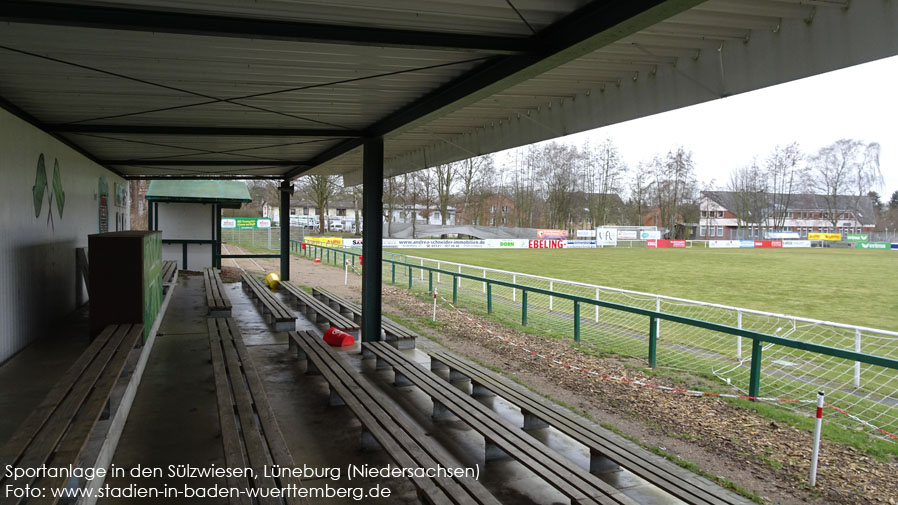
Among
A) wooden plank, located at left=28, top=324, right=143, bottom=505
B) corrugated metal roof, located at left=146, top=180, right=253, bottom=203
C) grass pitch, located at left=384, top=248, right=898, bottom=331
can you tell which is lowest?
grass pitch, located at left=384, top=248, right=898, bottom=331

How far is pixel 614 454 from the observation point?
432 cm

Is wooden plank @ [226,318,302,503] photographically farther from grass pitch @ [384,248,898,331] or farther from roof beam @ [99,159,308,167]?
grass pitch @ [384,248,898,331]

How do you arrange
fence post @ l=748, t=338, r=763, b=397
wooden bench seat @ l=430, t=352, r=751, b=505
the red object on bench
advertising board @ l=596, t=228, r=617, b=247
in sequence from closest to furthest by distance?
wooden bench seat @ l=430, t=352, r=751, b=505
fence post @ l=748, t=338, r=763, b=397
the red object on bench
advertising board @ l=596, t=228, r=617, b=247

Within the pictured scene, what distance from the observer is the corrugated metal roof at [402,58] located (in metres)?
3.68

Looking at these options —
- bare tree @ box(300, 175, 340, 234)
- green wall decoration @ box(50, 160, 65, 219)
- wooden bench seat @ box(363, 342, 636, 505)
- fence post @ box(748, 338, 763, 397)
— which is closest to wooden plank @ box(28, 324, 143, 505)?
wooden bench seat @ box(363, 342, 636, 505)

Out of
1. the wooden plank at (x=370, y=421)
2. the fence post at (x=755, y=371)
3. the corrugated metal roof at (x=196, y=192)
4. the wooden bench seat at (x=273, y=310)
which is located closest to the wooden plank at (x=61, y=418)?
the wooden plank at (x=370, y=421)

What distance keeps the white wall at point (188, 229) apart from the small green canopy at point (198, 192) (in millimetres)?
610

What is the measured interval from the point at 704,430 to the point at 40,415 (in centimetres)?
563

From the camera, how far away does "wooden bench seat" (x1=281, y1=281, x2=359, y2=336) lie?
365 inches

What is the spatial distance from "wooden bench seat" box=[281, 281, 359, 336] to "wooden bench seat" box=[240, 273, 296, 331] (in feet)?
1.45

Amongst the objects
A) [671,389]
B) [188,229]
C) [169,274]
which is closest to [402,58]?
[671,389]

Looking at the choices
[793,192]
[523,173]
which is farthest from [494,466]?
[793,192]

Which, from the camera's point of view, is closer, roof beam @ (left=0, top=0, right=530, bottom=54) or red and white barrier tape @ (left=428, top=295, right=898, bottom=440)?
roof beam @ (left=0, top=0, right=530, bottom=54)

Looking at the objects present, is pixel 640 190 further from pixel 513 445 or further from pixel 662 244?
pixel 513 445
